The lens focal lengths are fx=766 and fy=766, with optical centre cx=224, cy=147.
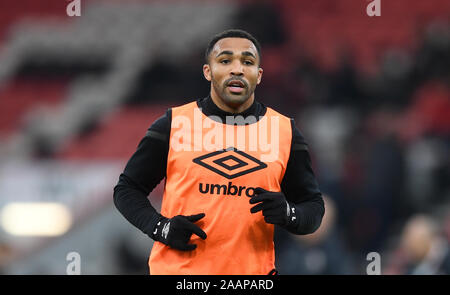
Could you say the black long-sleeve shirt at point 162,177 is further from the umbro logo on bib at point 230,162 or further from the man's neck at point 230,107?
the umbro logo on bib at point 230,162

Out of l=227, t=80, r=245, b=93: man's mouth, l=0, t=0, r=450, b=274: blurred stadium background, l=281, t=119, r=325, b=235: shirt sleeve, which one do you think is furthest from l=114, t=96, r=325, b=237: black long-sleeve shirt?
l=0, t=0, r=450, b=274: blurred stadium background

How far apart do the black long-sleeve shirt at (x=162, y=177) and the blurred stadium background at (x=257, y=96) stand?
2505mm

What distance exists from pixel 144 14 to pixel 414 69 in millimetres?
5750

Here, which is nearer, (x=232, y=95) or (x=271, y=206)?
(x=271, y=206)

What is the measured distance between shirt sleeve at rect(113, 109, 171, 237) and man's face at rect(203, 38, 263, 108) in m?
0.27

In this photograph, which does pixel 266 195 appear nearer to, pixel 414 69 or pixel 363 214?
pixel 363 214

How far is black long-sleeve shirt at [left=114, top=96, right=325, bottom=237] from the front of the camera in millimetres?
3271

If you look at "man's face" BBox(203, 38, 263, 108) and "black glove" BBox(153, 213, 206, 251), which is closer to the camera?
"black glove" BBox(153, 213, 206, 251)

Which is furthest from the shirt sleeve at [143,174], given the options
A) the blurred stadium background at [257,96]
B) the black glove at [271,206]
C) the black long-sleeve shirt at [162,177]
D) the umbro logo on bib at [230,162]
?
the blurred stadium background at [257,96]

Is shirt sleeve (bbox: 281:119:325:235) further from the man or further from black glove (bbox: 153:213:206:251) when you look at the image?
black glove (bbox: 153:213:206:251)

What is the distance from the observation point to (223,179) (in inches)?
126

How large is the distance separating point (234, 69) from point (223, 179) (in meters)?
0.48

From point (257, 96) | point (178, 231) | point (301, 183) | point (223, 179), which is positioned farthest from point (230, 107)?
point (257, 96)

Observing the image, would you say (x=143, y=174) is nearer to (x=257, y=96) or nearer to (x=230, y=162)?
(x=230, y=162)
